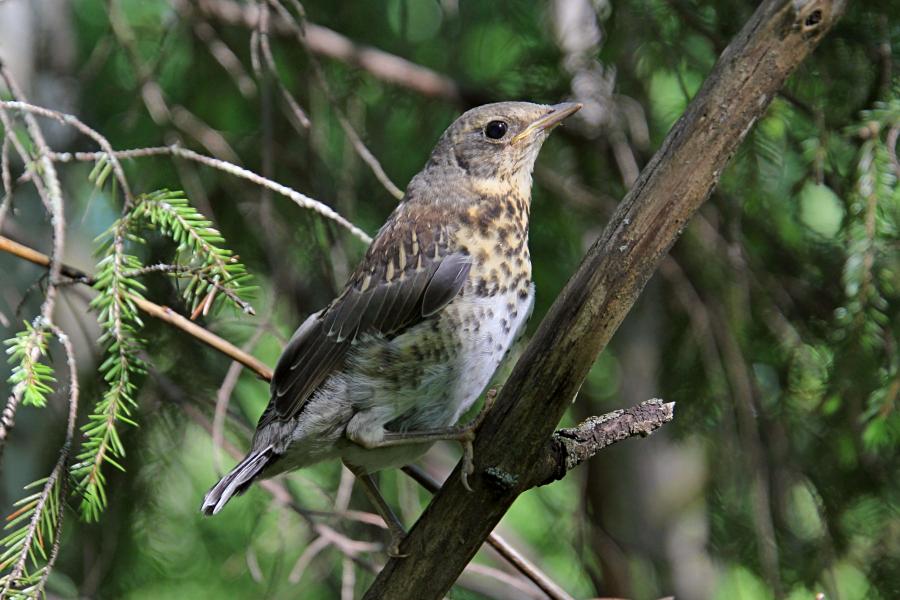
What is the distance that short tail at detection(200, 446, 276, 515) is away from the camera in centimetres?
204

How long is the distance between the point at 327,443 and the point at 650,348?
4.78 feet

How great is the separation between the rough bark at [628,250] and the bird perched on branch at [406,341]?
0.96 feet

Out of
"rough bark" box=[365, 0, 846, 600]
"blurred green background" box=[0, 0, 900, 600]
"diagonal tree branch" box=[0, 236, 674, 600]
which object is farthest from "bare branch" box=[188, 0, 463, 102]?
"rough bark" box=[365, 0, 846, 600]

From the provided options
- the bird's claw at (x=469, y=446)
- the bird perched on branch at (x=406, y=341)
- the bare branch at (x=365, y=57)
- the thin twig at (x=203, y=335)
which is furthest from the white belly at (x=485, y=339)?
the bare branch at (x=365, y=57)

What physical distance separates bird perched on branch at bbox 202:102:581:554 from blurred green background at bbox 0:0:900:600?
0.21 m

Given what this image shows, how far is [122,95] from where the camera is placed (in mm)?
Answer: 3232

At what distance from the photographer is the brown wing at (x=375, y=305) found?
2.25 metres

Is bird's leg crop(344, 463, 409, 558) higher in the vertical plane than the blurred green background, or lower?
lower

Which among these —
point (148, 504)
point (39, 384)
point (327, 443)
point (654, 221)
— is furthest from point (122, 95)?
point (654, 221)

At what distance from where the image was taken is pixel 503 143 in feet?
8.23

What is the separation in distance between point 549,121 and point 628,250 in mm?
816

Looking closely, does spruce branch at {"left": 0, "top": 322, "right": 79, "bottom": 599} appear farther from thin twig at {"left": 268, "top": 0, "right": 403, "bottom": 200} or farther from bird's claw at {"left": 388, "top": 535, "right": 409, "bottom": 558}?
thin twig at {"left": 268, "top": 0, "right": 403, "bottom": 200}

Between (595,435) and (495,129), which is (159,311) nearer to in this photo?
(595,435)

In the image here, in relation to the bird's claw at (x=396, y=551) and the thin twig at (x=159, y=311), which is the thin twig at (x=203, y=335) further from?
the bird's claw at (x=396, y=551)
